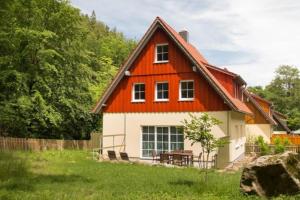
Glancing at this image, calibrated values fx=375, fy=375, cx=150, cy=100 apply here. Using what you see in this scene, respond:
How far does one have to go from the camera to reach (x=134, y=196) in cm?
1177

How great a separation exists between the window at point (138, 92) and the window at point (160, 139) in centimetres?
207

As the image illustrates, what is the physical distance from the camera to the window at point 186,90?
2445 centimetres

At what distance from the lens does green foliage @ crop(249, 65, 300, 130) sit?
86062 mm

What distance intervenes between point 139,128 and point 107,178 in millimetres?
10152

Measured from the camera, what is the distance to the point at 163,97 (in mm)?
25391

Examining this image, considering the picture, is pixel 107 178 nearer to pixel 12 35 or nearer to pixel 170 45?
pixel 170 45

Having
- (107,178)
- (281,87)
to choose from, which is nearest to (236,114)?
(107,178)

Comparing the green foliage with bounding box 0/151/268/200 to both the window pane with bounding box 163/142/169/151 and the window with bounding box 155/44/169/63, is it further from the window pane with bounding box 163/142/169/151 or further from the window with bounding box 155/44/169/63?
the window with bounding box 155/44/169/63

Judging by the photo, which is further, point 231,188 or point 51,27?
point 51,27

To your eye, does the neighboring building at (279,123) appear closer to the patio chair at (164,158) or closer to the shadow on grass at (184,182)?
the patio chair at (164,158)

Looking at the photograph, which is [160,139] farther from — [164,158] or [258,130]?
[258,130]

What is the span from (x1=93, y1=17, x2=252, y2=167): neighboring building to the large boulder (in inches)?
417

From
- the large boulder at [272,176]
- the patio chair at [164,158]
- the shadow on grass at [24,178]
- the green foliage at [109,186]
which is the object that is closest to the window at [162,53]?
the patio chair at [164,158]

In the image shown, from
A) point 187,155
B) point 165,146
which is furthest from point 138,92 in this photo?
point 187,155
